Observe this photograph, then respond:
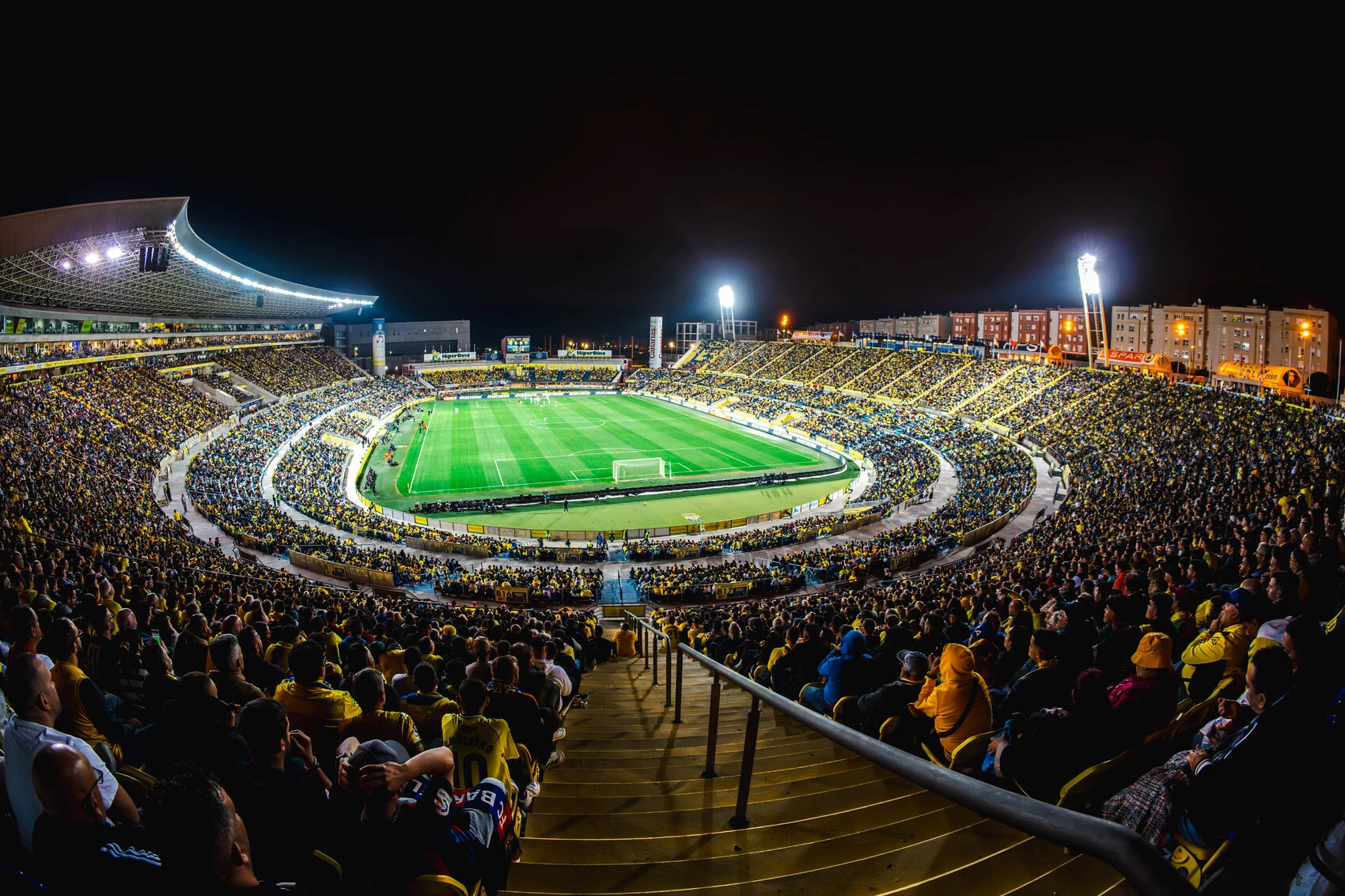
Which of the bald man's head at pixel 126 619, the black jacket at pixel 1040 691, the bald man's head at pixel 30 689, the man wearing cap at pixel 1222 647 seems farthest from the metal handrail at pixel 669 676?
the bald man's head at pixel 126 619

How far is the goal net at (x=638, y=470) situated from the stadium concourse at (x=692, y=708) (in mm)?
18448

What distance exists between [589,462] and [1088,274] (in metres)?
45.0

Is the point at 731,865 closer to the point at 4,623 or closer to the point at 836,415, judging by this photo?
the point at 4,623

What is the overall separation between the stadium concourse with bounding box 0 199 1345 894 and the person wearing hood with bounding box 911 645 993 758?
0.09 feet

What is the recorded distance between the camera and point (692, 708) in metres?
8.05

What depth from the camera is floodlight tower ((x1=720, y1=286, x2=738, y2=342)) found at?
12175 centimetres

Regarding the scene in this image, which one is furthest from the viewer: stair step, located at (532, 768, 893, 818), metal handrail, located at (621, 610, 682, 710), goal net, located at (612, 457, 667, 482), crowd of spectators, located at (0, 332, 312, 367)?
goal net, located at (612, 457, 667, 482)

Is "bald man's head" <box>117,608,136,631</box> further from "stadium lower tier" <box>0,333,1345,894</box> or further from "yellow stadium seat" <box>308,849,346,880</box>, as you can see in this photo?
"yellow stadium seat" <box>308,849,346,880</box>

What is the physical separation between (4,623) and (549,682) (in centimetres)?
671

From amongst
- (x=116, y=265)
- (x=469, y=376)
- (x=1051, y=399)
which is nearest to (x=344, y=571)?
(x=116, y=265)

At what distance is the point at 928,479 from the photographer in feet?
128

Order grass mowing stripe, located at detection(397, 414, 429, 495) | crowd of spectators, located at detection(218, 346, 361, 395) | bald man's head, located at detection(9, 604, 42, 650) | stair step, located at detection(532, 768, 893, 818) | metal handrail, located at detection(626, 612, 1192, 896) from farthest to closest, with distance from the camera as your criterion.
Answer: crowd of spectators, located at detection(218, 346, 361, 395) → grass mowing stripe, located at detection(397, 414, 429, 495) → bald man's head, located at detection(9, 604, 42, 650) → stair step, located at detection(532, 768, 893, 818) → metal handrail, located at detection(626, 612, 1192, 896)

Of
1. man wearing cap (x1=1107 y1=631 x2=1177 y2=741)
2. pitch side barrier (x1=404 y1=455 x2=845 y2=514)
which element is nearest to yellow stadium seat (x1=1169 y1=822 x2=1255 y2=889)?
man wearing cap (x1=1107 y1=631 x2=1177 y2=741)

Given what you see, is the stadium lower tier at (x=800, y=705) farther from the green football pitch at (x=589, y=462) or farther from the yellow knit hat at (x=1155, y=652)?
the green football pitch at (x=589, y=462)
